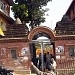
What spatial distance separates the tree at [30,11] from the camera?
31484mm

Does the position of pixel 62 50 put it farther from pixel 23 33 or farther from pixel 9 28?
pixel 9 28

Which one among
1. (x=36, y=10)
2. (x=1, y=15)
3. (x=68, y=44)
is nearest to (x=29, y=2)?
(x=36, y=10)

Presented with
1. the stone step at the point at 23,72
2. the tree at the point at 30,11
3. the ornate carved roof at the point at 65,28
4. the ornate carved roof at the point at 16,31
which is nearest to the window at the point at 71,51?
the ornate carved roof at the point at 65,28

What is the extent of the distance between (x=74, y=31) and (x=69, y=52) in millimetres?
2041

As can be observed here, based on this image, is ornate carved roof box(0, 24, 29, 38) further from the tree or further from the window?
the tree

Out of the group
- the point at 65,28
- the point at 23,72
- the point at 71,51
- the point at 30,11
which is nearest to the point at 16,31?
the point at 23,72

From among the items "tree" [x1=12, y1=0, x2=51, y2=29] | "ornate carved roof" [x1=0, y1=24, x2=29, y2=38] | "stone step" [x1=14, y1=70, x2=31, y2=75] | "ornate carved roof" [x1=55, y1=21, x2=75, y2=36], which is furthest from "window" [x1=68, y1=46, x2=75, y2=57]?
"tree" [x1=12, y1=0, x2=51, y2=29]

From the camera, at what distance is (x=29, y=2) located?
33.2 metres

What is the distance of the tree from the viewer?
3148 cm

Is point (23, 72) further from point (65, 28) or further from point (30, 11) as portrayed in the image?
point (30, 11)

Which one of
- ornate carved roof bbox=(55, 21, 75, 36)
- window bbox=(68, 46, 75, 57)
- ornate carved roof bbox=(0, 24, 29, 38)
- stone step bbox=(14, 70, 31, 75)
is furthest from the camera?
ornate carved roof bbox=(0, 24, 29, 38)

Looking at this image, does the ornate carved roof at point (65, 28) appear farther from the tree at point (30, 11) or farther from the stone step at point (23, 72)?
the tree at point (30, 11)

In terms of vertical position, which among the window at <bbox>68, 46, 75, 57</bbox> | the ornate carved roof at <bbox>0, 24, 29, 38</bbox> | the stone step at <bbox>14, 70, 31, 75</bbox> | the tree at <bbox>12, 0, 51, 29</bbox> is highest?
the tree at <bbox>12, 0, 51, 29</bbox>

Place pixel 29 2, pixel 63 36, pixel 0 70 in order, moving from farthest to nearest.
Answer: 1. pixel 29 2
2. pixel 63 36
3. pixel 0 70
